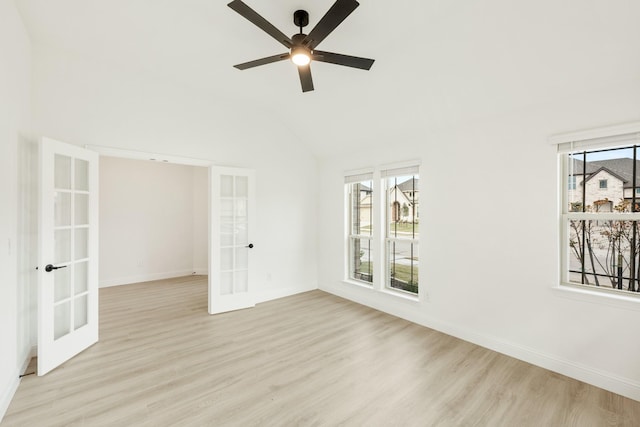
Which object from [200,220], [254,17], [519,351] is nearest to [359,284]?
[519,351]

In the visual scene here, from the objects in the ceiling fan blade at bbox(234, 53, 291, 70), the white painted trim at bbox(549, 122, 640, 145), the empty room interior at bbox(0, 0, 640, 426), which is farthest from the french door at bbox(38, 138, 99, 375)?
the white painted trim at bbox(549, 122, 640, 145)

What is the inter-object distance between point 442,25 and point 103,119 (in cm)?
387

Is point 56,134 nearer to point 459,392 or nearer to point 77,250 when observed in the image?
point 77,250

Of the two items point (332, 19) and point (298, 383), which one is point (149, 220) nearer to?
point (298, 383)

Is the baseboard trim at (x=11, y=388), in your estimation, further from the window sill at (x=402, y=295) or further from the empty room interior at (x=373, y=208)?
the window sill at (x=402, y=295)

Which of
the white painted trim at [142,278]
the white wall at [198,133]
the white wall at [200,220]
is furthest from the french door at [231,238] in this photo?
the white painted trim at [142,278]

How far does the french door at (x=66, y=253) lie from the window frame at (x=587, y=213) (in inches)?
→ 191

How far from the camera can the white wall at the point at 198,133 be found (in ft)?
10.5

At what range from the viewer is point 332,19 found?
1.94 metres

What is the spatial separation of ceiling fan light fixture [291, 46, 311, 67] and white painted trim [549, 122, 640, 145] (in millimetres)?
2454

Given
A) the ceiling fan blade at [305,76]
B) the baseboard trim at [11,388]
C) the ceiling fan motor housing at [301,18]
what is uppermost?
the ceiling fan motor housing at [301,18]

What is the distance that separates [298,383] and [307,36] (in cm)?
290

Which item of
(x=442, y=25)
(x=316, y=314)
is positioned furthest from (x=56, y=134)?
(x=442, y=25)

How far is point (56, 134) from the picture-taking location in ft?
10.3
